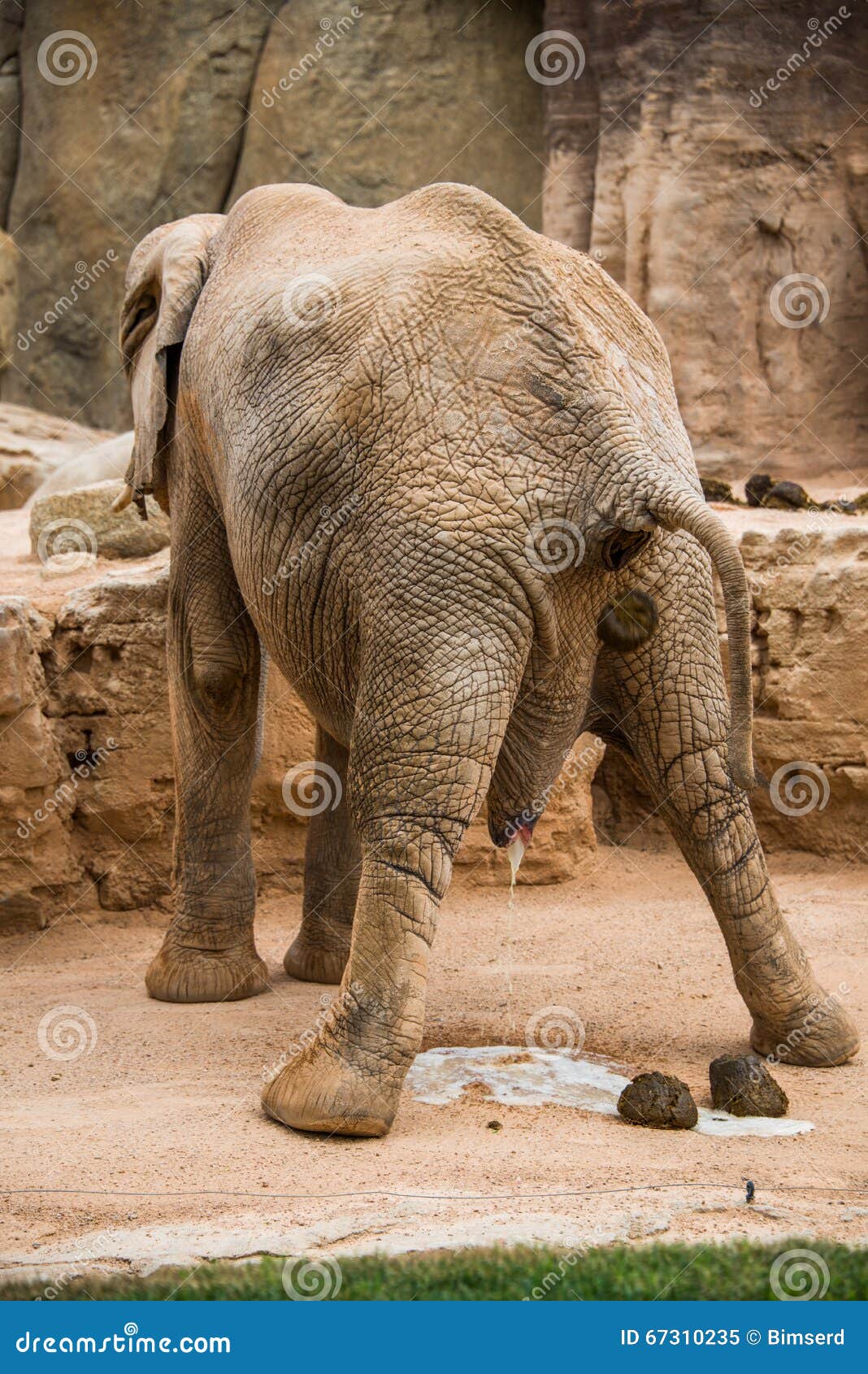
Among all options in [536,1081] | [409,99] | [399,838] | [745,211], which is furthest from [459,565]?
[409,99]

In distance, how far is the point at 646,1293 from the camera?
3.44 meters

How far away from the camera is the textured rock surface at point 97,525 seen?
342 inches

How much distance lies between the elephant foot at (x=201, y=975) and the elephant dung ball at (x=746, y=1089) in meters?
2.02

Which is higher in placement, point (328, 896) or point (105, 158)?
point (105, 158)

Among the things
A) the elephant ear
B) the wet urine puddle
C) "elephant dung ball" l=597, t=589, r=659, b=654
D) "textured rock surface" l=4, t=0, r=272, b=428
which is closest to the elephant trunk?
"elephant dung ball" l=597, t=589, r=659, b=654

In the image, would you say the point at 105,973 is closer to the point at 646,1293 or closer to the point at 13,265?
the point at 646,1293

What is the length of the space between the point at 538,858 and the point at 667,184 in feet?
20.0

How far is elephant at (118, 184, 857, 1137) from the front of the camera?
4.35 metres

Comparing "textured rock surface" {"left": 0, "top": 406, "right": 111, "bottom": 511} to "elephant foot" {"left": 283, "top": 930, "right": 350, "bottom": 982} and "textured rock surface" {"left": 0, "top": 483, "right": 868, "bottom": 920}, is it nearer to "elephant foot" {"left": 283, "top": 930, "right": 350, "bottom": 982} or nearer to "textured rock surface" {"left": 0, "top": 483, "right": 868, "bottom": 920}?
"textured rock surface" {"left": 0, "top": 483, "right": 868, "bottom": 920}

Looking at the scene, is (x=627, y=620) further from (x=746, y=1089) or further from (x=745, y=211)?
(x=745, y=211)

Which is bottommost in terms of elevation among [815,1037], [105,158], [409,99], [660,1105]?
[660,1105]

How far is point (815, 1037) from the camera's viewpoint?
5230 mm

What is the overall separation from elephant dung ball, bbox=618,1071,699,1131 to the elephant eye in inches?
56.0

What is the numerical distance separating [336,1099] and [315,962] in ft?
6.48
